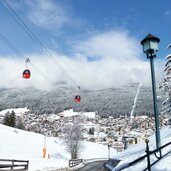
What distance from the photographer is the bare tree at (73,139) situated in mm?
82812

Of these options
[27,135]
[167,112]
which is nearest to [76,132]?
[27,135]

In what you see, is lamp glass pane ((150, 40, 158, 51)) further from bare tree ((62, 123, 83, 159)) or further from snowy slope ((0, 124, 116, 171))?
snowy slope ((0, 124, 116, 171))

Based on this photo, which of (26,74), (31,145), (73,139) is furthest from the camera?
(31,145)

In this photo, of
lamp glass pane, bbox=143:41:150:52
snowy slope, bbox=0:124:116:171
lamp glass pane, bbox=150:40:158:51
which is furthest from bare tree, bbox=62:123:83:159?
lamp glass pane, bbox=150:40:158:51

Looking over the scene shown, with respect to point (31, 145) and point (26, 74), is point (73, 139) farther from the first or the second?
point (26, 74)

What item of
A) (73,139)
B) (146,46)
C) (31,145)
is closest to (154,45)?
(146,46)

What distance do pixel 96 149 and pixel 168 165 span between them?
116323mm

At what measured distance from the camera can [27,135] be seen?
110688mm

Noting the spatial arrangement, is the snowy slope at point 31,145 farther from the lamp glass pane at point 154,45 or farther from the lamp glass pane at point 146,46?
the lamp glass pane at point 154,45

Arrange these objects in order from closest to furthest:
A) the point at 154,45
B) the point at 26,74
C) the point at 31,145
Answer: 1. the point at 154,45
2. the point at 26,74
3. the point at 31,145

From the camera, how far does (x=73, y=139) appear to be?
84.6m

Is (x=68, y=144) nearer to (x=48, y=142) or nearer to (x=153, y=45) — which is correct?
(x=48, y=142)

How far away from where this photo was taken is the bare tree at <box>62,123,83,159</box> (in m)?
82.8

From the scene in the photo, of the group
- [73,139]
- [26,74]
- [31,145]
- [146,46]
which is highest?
[146,46]
